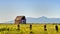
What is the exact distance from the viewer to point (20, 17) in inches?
3162

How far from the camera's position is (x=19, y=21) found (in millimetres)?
77000

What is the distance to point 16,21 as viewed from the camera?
256 feet

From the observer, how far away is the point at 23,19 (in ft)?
260

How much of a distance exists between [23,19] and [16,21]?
10.7 feet

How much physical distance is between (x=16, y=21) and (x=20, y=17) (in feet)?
10.8

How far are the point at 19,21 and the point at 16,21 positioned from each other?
1609 millimetres

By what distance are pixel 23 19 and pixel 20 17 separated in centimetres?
190

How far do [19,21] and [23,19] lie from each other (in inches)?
113

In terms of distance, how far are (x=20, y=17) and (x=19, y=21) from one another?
371 centimetres
